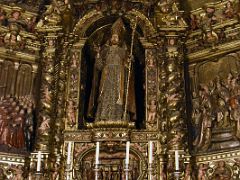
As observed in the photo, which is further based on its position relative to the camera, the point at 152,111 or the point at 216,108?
the point at 152,111

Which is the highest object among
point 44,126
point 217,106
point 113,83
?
point 113,83

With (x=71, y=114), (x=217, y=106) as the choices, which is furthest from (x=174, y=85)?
(x=71, y=114)

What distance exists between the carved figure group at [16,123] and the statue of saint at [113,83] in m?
1.30

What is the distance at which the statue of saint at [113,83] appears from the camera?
30.5 feet

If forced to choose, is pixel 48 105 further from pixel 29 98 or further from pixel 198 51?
pixel 198 51

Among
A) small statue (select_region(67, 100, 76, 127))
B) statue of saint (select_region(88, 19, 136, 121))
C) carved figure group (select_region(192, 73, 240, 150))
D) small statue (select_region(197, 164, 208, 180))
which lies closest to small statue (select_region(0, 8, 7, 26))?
statue of saint (select_region(88, 19, 136, 121))

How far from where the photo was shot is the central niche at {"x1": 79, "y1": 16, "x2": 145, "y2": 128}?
938cm

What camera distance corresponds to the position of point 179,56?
31.9 feet

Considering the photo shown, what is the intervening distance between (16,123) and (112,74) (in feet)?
7.35

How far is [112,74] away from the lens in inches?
381

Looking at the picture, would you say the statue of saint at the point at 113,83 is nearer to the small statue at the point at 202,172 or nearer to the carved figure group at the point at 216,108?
the carved figure group at the point at 216,108

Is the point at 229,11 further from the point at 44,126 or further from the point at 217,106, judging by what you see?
the point at 44,126

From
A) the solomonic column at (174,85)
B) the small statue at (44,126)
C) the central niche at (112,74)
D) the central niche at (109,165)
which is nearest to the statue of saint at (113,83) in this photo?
the central niche at (112,74)

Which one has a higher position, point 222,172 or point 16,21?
point 16,21
